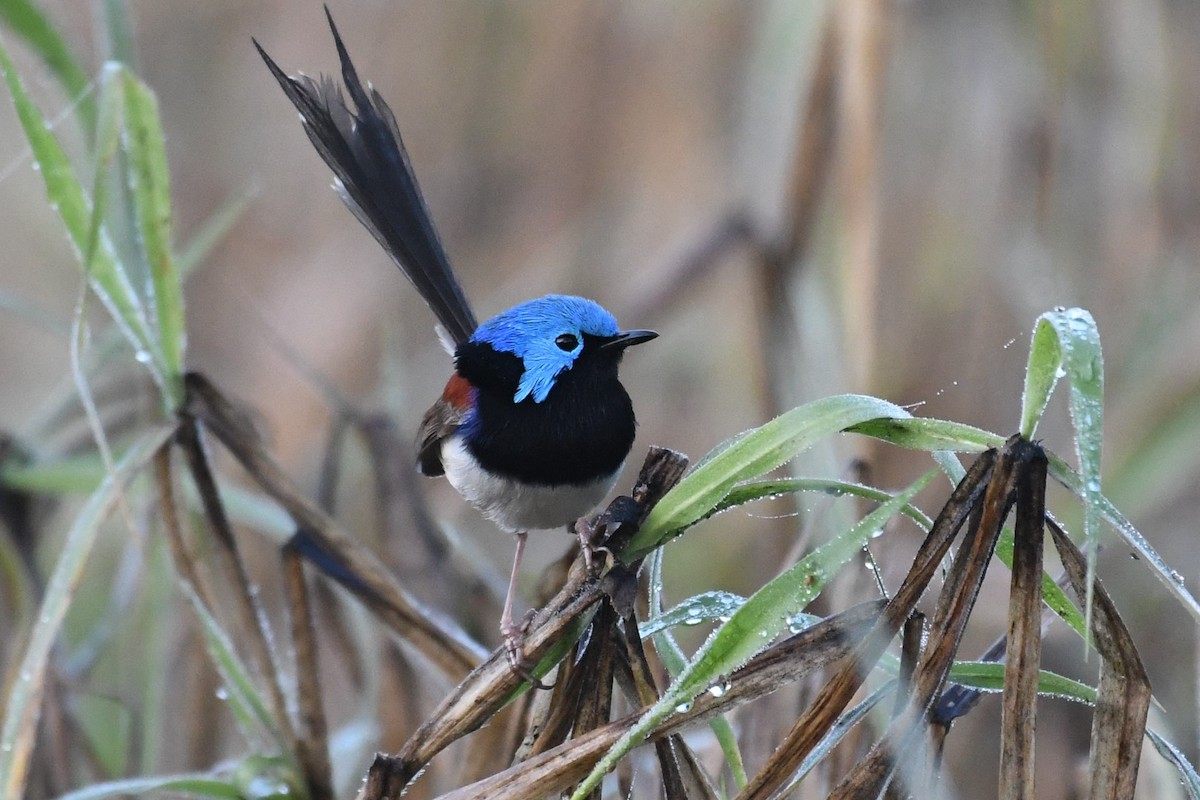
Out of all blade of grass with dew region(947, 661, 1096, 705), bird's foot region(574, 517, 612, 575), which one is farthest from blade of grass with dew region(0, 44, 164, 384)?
blade of grass with dew region(947, 661, 1096, 705)

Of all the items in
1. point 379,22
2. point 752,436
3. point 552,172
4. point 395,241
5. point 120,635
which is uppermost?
point 379,22

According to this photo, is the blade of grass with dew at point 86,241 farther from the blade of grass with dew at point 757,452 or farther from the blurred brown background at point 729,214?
the blade of grass with dew at point 757,452

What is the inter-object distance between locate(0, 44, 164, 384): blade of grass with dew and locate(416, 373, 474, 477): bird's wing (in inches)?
26.8

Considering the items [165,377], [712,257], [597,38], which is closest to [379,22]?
[597,38]

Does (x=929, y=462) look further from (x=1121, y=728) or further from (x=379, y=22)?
(x=379, y=22)

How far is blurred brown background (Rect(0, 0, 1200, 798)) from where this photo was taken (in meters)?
2.87

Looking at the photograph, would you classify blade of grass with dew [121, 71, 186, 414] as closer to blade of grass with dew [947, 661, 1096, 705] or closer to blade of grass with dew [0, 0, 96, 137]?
blade of grass with dew [0, 0, 96, 137]

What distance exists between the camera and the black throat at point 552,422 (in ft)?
7.73

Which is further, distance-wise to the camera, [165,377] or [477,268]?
[477,268]

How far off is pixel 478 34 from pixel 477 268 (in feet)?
3.37

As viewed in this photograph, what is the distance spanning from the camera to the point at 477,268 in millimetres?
5211

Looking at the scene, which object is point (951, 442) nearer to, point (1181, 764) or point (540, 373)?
point (1181, 764)

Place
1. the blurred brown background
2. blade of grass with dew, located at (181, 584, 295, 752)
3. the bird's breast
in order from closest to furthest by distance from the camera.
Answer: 1. blade of grass with dew, located at (181, 584, 295, 752)
2. the bird's breast
3. the blurred brown background

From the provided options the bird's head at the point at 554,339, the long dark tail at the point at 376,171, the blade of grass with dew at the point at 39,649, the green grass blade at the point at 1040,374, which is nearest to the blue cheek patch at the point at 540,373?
the bird's head at the point at 554,339
